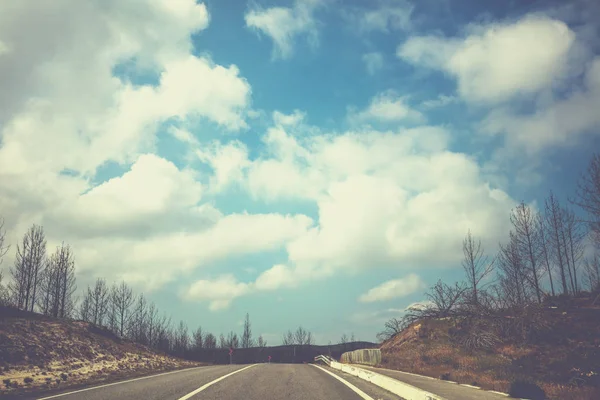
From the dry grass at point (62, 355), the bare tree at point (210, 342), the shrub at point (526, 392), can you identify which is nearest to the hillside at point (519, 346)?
the shrub at point (526, 392)

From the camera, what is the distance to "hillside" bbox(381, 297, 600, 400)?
58.5 ft

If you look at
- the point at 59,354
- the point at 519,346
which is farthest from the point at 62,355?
the point at 519,346

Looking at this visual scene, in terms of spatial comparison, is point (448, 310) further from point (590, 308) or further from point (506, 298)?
point (590, 308)

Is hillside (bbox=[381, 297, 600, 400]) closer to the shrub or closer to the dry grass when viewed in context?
→ the shrub

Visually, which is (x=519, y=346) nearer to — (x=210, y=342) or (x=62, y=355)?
(x=62, y=355)

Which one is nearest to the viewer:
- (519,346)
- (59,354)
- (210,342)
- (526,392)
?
(526,392)

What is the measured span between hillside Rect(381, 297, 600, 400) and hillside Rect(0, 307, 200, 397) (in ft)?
48.8

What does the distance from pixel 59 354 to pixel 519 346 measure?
26.6 metres

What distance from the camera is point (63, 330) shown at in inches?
1040

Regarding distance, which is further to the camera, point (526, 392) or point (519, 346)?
point (519, 346)

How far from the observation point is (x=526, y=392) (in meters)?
8.59

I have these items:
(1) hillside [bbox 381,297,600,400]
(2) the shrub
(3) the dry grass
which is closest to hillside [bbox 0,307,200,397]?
(3) the dry grass

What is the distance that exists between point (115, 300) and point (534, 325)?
59.0 metres

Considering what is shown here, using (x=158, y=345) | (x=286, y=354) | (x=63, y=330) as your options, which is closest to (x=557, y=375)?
(x=63, y=330)
